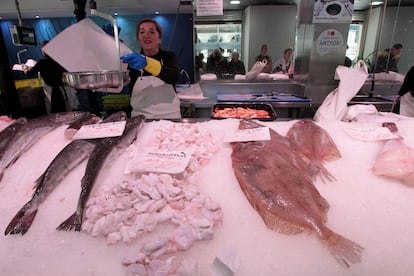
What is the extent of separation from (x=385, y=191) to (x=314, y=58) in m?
2.77

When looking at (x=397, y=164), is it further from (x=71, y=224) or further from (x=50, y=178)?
(x=50, y=178)

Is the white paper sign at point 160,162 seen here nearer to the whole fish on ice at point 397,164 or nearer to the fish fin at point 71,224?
the fish fin at point 71,224

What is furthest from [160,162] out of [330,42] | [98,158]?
[330,42]

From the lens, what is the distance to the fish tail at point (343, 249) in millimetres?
665

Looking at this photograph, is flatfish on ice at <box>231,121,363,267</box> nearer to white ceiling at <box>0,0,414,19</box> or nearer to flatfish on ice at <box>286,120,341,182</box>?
flatfish on ice at <box>286,120,341,182</box>

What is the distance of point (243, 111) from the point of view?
88.8 inches

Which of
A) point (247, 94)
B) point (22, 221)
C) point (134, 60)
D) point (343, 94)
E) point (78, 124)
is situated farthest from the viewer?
point (247, 94)

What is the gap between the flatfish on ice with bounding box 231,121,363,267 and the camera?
68 cm

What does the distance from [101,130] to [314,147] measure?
0.99 meters

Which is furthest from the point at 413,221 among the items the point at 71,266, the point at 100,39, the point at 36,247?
the point at 100,39

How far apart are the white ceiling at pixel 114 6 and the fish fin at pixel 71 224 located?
18.9 ft

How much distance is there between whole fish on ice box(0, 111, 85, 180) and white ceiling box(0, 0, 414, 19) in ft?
16.6

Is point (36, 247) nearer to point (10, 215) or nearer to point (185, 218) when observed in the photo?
point (10, 215)

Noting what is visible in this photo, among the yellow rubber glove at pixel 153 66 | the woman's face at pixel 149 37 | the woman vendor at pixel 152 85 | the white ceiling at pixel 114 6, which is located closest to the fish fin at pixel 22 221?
the yellow rubber glove at pixel 153 66
